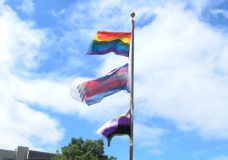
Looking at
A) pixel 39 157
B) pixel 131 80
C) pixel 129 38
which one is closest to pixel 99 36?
pixel 129 38

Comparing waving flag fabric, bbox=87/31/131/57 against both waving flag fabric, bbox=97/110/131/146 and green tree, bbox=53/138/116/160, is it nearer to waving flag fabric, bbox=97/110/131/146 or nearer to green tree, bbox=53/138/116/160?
waving flag fabric, bbox=97/110/131/146

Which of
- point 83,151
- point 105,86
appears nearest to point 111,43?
point 105,86

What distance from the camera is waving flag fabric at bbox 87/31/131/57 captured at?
20.7 meters

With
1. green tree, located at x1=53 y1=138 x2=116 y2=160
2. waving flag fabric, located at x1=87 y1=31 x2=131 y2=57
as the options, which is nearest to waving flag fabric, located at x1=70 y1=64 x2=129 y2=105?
waving flag fabric, located at x1=87 y1=31 x2=131 y2=57

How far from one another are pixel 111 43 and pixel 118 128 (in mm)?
3391

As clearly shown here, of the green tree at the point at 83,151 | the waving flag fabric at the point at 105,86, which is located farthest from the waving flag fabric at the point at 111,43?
the green tree at the point at 83,151

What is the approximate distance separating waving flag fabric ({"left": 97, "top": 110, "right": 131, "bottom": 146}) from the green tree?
1351 inches

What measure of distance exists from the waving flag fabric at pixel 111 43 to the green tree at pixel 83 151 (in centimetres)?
3349

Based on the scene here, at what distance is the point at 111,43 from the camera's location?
20875 millimetres

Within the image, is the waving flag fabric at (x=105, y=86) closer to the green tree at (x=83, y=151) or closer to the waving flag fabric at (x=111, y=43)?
the waving flag fabric at (x=111, y=43)

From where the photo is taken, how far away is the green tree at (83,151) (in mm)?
53844

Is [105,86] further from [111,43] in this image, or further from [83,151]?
[83,151]

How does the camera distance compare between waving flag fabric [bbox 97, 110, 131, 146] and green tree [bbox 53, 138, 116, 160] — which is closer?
waving flag fabric [bbox 97, 110, 131, 146]

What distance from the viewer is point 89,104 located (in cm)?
2003
